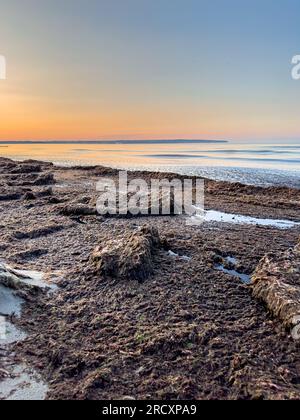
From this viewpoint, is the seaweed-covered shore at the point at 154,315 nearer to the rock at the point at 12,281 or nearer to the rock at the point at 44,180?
the rock at the point at 12,281

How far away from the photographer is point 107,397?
2723mm

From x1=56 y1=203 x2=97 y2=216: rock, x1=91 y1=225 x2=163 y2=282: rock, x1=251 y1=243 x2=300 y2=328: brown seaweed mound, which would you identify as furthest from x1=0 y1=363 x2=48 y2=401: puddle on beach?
x1=56 y1=203 x2=97 y2=216: rock

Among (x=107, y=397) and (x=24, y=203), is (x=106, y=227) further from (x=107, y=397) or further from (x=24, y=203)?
(x=107, y=397)

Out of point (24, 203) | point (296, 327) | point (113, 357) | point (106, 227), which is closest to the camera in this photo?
point (113, 357)

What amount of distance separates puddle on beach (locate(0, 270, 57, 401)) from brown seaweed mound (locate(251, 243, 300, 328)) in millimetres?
2228

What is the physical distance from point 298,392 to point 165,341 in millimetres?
1120

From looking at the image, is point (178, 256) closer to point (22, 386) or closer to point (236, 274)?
point (236, 274)

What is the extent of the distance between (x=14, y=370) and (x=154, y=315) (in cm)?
141

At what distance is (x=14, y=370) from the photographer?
298 cm

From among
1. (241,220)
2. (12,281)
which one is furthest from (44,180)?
(12,281)

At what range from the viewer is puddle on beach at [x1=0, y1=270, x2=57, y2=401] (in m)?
2.74

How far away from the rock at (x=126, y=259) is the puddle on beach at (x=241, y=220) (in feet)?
9.78
